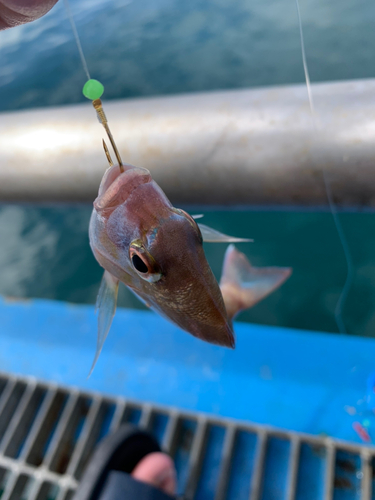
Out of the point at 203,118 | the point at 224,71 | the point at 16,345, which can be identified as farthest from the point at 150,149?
the point at 224,71

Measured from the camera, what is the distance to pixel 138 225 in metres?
0.53

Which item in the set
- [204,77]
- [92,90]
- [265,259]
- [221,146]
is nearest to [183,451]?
[265,259]

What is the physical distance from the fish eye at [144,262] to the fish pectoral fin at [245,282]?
0.30 metres

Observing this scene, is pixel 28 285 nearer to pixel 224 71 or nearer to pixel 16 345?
pixel 16 345

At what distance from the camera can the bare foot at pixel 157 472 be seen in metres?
1.62

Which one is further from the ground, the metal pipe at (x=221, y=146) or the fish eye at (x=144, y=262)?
the fish eye at (x=144, y=262)

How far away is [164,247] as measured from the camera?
0.51m

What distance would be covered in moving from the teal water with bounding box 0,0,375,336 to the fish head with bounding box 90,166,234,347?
214 cm

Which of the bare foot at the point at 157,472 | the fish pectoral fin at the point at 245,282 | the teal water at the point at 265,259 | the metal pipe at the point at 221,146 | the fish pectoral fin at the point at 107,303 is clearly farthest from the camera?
the teal water at the point at 265,259

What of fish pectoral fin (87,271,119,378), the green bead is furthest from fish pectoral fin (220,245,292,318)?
the green bead

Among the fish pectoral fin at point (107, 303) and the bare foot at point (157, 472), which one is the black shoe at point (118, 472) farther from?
the fish pectoral fin at point (107, 303)

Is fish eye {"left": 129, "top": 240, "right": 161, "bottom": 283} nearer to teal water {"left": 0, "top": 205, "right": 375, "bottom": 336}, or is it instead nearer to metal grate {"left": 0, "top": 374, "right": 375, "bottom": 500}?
metal grate {"left": 0, "top": 374, "right": 375, "bottom": 500}

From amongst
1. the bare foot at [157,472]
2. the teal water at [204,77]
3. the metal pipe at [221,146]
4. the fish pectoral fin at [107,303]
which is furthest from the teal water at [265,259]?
the fish pectoral fin at [107,303]

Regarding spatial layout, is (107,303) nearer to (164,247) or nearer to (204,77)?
(164,247)
